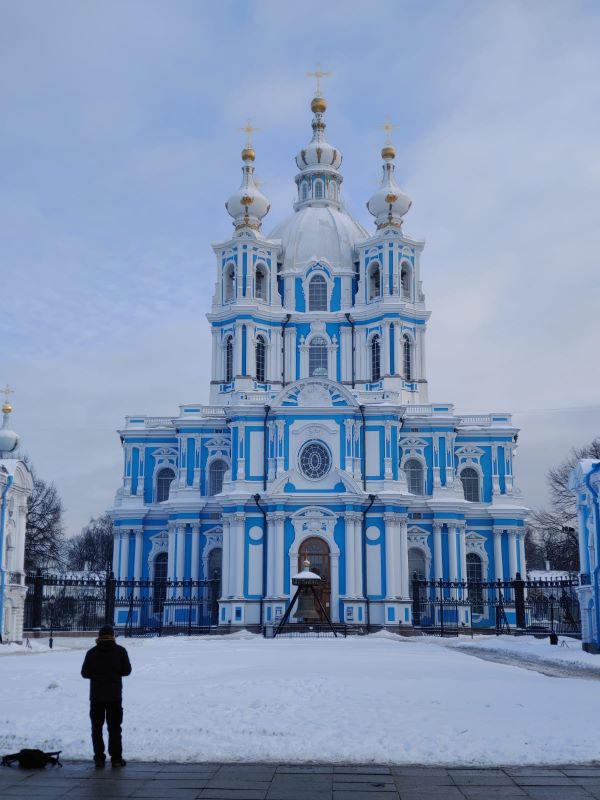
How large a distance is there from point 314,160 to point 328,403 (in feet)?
62.2

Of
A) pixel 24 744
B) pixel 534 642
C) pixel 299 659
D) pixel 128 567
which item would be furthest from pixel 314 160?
pixel 24 744

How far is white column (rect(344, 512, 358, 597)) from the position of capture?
140 feet

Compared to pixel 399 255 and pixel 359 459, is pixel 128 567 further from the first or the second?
pixel 399 255

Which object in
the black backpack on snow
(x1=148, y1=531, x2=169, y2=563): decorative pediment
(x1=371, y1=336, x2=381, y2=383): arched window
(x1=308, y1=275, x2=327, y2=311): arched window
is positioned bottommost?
the black backpack on snow

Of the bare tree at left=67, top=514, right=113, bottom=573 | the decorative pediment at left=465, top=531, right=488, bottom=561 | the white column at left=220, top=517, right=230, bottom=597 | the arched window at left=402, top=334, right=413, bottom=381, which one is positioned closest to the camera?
the white column at left=220, top=517, right=230, bottom=597

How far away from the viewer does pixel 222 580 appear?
44.0 m

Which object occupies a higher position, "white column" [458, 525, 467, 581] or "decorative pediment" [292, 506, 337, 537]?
"decorative pediment" [292, 506, 337, 537]

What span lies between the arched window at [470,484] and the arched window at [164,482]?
14804 millimetres

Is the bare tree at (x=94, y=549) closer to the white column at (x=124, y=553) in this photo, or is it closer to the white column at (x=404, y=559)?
the white column at (x=124, y=553)

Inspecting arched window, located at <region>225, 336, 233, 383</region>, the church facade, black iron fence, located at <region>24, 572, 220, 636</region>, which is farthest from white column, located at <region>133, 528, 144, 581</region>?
arched window, located at <region>225, 336, 233, 383</region>

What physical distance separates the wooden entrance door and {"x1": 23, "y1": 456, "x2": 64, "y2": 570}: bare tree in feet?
60.5

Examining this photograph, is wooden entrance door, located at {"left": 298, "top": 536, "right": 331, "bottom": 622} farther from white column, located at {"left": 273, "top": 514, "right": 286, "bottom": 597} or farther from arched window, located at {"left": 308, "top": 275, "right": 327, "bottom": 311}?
arched window, located at {"left": 308, "top": 275, "right": 327, "bottom": 311}

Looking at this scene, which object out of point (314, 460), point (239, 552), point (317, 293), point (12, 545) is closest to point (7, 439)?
point (12, 545)

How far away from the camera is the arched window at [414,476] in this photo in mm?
48500
